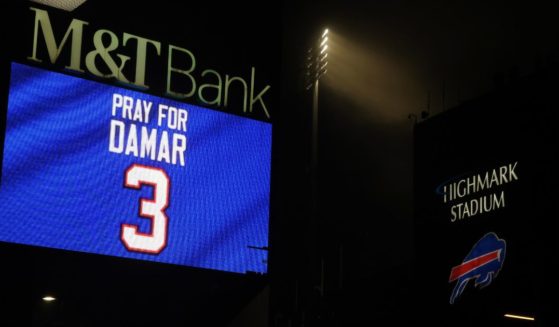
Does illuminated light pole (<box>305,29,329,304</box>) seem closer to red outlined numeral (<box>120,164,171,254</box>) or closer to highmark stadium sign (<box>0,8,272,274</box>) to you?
highmark stadium sign (<box>0,8,272,274</box>)

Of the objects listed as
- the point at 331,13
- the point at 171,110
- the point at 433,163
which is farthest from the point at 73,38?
the point at 433,163

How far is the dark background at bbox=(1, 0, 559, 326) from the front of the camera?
719cm

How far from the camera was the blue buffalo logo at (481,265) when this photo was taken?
9.98 meters

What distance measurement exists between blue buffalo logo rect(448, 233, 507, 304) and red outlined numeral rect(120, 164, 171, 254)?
4.21 m

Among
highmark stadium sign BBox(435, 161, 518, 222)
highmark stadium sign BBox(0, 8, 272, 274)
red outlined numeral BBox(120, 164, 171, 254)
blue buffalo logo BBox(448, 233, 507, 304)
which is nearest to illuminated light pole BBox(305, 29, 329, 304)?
highmark stadium sign BBox(0, 8, 272, 274)

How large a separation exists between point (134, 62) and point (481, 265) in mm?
4595

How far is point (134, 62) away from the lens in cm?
718

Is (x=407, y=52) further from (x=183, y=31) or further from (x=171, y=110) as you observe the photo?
(x=171, y=110)

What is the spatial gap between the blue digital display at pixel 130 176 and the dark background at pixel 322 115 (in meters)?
0.15

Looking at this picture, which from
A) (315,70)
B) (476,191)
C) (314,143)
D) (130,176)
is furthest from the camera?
(476,191)

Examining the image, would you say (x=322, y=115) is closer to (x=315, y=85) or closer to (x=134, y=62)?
(x=315, y=85)

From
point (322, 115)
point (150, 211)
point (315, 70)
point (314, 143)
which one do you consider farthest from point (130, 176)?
point (322, 115)

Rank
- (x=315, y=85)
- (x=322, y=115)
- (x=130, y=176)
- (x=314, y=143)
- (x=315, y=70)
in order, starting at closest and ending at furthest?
(x=130, y=176) → (x=314, y=143) → (x=315, y=85) → (x=315, y=70) → (x=322, y=115)

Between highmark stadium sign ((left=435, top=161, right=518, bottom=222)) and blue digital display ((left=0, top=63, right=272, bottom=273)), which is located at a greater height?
highmark stadium sign ((left=435, top=161, right=518, bottom=222))
